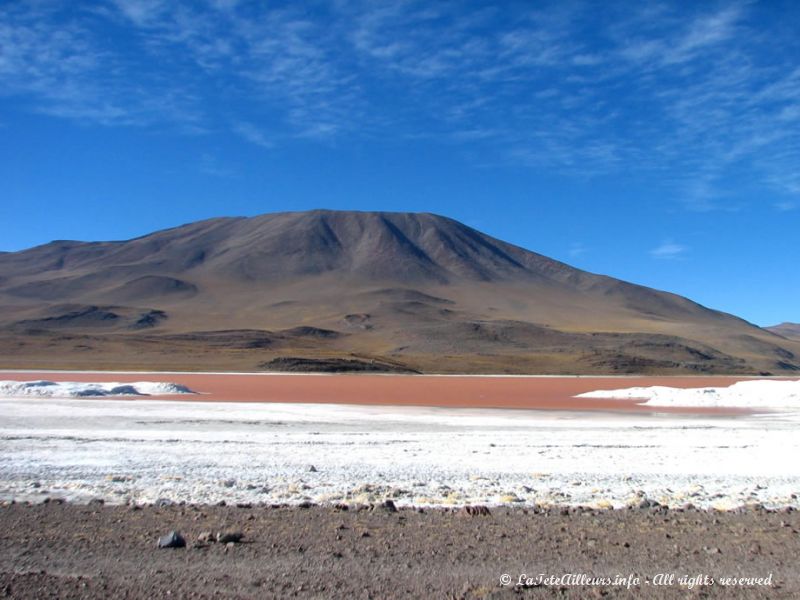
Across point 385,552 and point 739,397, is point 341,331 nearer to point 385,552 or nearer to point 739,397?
point 739,397

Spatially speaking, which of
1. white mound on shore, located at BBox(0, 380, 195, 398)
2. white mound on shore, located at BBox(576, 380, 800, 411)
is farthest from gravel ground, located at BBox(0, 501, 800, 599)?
white mound on shore, located at BBox(0, 380, 195, 398)

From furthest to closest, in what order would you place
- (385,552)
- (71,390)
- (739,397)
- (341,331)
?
(341,331) → (739,397) → (71,390) → (385,552)

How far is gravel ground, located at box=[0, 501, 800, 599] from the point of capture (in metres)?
6.20

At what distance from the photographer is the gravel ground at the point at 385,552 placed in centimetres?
620

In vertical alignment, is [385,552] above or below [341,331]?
below

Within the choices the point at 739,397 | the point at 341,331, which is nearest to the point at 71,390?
the point at 739,397

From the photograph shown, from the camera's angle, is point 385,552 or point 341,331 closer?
point 385,552

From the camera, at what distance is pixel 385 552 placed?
23.6 ft

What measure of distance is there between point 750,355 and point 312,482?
5492 inches

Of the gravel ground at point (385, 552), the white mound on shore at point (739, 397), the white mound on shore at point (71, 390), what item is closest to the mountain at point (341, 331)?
the white mound on shore at point (71, 390)

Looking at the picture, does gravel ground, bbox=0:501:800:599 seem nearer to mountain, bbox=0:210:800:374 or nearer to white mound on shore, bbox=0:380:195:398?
white mound on shore, bbox=0:380:195:398

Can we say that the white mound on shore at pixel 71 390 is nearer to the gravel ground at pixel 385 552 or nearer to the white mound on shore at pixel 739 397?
the white mound on shore at pixel 739 397

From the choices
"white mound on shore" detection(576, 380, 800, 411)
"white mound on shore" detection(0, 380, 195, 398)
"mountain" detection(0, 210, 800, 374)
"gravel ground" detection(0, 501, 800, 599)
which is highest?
"mountain" detection(0, 210, 800, 374)

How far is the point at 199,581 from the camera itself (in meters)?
6.27
